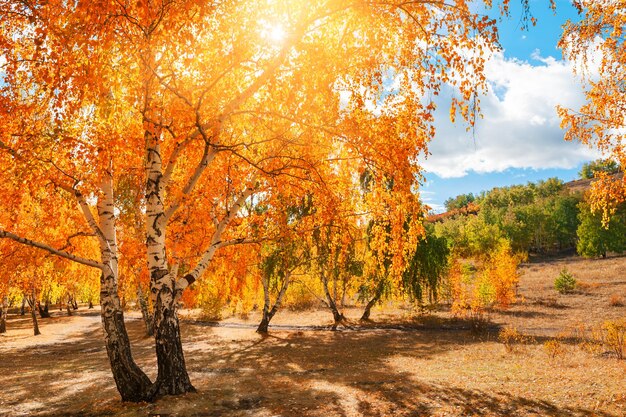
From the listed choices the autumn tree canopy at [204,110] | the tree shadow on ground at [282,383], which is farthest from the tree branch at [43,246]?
the tree shadow on ground at [282,383]

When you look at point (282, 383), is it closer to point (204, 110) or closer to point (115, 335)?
point (115, 335)

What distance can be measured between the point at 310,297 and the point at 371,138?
3199cm

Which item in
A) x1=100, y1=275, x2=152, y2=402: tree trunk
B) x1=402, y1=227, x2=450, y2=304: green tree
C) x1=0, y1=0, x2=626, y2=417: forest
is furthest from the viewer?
x1=402, y1=227, x2=450, y2=304: green tree

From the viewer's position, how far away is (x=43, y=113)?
8430 millimetres

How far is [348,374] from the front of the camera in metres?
11.9

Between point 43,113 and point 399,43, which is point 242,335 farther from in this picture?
point 399,43

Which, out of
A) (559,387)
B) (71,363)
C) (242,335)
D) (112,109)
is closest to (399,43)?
(112,109)

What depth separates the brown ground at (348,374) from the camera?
8039mm

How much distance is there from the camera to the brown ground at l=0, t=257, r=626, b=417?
316 inches

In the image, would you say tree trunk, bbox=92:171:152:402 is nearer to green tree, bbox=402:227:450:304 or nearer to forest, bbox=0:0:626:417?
forest, bbox=0:0:626:417

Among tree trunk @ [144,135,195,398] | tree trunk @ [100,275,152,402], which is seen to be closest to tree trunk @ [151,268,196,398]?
tree trunk @ [144,135,195,398]

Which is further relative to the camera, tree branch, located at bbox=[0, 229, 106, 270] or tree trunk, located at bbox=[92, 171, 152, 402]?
tree trunk, located at bbox=[92, 171, 152, 402]

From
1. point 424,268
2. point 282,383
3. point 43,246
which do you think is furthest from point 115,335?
point 424,268


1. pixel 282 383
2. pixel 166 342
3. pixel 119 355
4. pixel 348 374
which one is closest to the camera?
pixel 166 342
